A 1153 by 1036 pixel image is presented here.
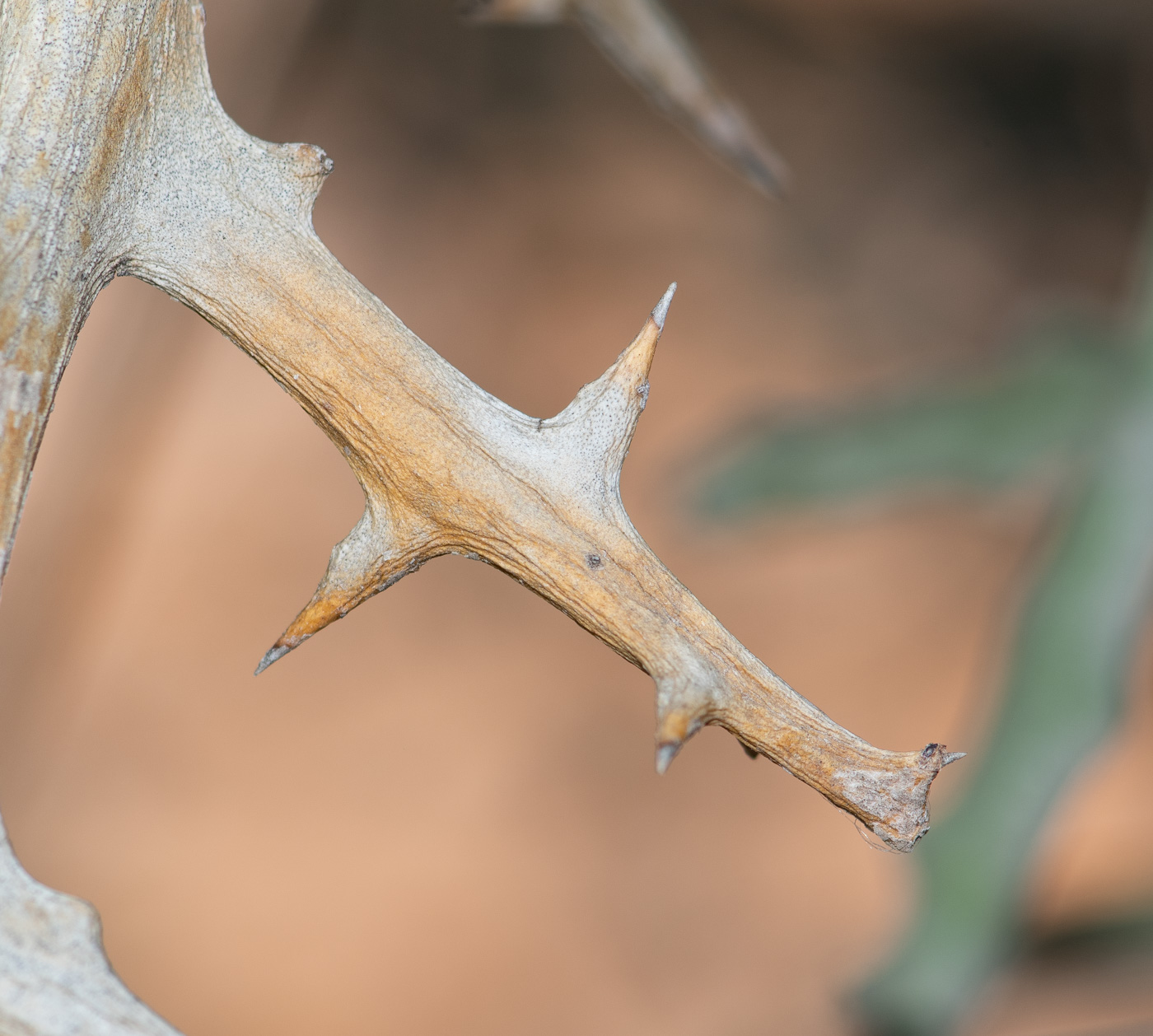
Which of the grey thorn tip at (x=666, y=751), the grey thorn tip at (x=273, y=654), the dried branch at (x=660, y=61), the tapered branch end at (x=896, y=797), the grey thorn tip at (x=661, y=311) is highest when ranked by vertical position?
the dried branch at (x=660, y=61)

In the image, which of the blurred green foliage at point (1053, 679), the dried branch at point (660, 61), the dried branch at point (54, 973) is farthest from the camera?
the blurred green foliage at point (1053, 679)

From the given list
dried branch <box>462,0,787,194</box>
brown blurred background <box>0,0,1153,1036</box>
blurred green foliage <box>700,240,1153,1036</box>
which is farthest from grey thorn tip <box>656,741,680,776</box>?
brown blurred background <box>0,0,1153,1036</box>

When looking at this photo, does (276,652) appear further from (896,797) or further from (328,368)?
(896,797)

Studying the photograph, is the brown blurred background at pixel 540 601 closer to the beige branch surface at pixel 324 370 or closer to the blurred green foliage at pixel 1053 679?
the blurred green foliage at pixel 1053 679

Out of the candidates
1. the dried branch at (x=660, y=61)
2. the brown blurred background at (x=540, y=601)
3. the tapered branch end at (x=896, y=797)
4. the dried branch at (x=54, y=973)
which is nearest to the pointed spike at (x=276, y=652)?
the dried branch at (x=54, y=973)

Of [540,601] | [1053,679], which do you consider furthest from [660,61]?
[540,601]

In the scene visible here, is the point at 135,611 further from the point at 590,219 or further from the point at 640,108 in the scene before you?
the point at 640,108
